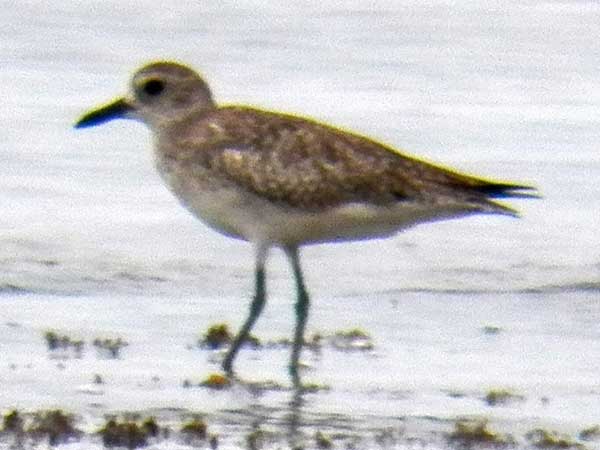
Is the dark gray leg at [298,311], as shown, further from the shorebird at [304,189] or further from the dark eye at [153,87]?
the dark eye at [153,87]

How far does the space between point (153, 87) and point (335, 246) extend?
2525mm

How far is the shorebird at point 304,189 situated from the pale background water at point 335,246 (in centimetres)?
58

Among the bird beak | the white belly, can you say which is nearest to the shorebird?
the white belly

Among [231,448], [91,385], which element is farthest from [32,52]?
[231,448]

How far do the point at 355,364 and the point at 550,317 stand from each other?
1913mm

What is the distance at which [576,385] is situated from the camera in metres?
9.78

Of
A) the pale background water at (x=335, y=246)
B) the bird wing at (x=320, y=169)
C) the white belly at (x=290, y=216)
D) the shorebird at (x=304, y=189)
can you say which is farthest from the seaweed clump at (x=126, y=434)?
the bird wing at (x=320, y=169)

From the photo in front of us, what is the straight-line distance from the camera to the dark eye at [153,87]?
1182 centimetres

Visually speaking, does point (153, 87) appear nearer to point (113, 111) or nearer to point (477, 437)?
point (113, 111)

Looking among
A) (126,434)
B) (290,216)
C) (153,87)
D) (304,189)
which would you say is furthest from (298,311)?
(126,434)

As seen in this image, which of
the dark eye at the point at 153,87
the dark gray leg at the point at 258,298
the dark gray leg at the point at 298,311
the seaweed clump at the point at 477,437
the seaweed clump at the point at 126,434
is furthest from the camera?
the dark eye at the point at 153,87

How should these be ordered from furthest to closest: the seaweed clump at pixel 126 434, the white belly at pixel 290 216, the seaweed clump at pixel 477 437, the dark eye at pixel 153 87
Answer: the dark eye at pixel 153 87, the white belly at pixel 290 216, the seaweed clump at pixel 477 437, the seaweed clump at pixel 126 434

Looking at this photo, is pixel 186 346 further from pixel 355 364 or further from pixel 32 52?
pixel 32 52

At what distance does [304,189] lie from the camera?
1093 cm
